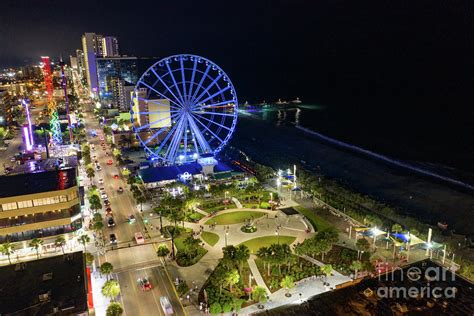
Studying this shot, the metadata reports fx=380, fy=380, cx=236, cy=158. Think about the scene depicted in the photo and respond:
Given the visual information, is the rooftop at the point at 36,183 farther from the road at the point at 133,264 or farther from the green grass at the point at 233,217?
the green grass at the point at 233,217

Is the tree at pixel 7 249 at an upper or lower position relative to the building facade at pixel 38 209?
lower

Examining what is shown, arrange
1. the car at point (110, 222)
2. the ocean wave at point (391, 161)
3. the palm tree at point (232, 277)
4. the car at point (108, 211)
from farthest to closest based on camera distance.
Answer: the ocean wave at point (391, 161), the car at point (108, 211), the car at point (110, 222), the palm tree at point (232, 277)

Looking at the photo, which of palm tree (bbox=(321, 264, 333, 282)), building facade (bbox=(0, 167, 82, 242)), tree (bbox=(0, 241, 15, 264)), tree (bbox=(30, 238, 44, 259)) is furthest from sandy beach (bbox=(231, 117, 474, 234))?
tree (bbox=(0, 241, 15, 264))

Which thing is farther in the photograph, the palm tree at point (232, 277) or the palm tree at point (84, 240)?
the palm tree at point (84, 240)

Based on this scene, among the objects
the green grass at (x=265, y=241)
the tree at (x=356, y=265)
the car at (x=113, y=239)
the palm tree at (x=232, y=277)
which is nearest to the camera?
the palm tree at (x=232, y=277)

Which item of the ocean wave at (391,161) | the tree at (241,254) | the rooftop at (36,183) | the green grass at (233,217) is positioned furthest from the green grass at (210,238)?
the ocean wave at (391,161)

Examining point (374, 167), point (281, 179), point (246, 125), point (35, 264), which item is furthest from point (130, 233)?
point (246, 125)

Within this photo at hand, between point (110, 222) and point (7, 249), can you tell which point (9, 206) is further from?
point (110, 222)

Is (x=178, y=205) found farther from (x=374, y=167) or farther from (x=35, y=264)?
(x=374, y=167)
